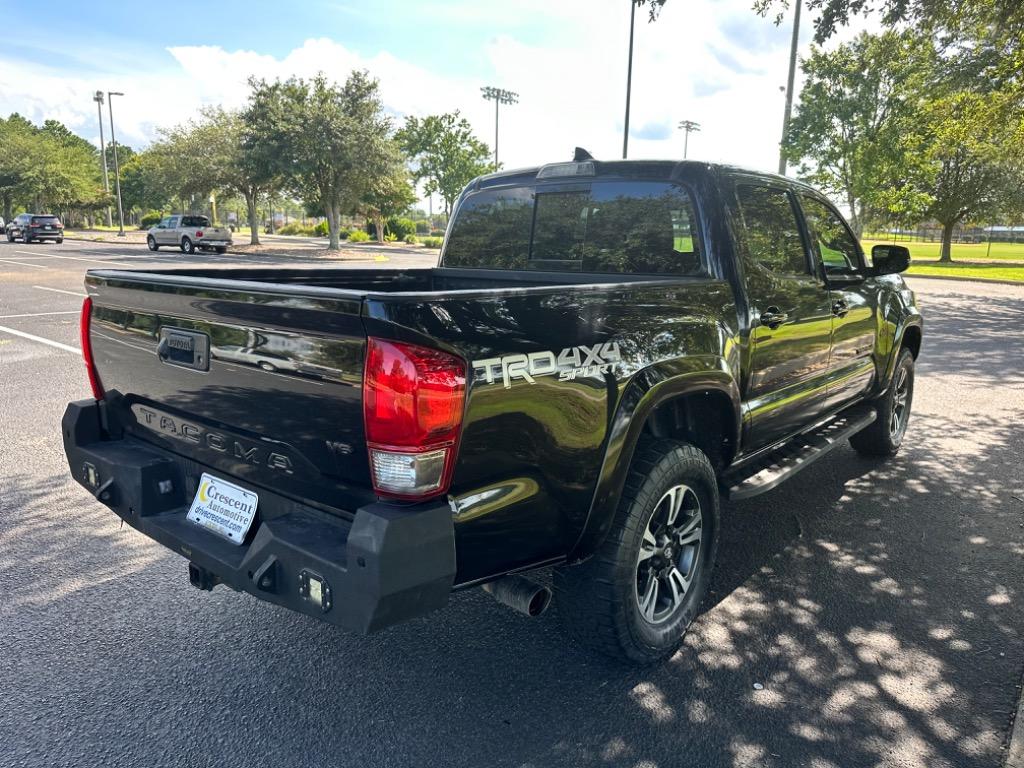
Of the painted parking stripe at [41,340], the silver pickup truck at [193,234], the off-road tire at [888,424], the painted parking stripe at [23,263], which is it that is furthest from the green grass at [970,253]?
the painted parking stripe at [41,340]

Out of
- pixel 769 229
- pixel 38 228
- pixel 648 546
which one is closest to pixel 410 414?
pixel 648 546

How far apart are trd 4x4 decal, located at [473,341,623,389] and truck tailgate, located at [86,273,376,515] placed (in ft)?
1.23

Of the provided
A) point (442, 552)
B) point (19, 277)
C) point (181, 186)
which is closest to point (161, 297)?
point (442, 552)

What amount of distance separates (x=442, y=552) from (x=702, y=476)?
1.37 m

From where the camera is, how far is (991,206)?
138 feet

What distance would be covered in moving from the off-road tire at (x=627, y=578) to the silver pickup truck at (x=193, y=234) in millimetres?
34503

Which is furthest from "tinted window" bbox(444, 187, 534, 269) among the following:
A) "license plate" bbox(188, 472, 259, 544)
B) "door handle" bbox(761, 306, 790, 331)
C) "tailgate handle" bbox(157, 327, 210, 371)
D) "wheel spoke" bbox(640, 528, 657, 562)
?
"license plate" bbox(188, 472, 259, 544)

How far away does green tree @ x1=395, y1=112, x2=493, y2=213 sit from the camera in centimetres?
5847

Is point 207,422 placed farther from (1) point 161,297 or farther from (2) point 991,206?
(2) point 991,206

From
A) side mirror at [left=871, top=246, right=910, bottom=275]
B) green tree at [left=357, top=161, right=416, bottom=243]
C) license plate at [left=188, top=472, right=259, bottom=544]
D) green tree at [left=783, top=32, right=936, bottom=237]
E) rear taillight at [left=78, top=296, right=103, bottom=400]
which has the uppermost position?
green tree at [left=783, top=32, right=936, bottom=237]

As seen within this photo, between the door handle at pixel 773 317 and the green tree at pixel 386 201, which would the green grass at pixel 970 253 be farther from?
the door handle at pixel 773 317

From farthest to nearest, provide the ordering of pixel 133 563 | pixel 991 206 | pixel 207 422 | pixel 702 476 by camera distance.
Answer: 1. pixel 991 206
2. pixel 133 563
3. pixel 702 476
4. pixel 207 422

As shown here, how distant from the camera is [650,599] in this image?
9.66 feet

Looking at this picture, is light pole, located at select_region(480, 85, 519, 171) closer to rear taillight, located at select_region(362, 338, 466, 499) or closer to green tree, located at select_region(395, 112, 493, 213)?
green tree, located at select_region(395, 112, 493, 213)
